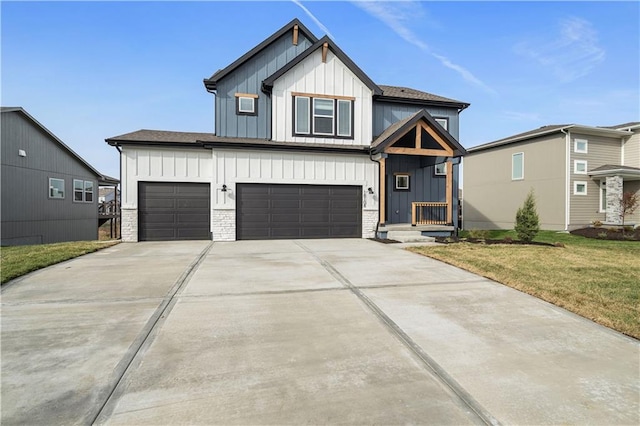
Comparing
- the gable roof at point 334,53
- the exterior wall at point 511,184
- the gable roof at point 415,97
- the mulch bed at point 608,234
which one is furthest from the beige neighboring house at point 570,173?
the gable roof at point 334,53

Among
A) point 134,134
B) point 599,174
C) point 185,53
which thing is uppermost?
point 185,53

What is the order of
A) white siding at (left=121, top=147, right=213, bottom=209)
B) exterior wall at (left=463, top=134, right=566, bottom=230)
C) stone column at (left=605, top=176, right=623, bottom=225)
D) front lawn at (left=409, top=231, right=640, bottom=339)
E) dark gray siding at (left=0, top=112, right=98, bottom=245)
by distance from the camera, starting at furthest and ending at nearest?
exterior wall at (left=463, top=134, right=566, bottom=230) → stone column at (left=605, top=176, right=623, bottom=225) → dark gray siding at (left=0, top=112, right=98, bottom=245) → white siding at (left=121, top=147, right=213, bottom=209) → front lawn at (left=409, top=231, right=640, bottom=339)

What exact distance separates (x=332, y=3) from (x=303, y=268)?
1025cm

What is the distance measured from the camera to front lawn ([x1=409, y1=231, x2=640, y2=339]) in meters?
4.14

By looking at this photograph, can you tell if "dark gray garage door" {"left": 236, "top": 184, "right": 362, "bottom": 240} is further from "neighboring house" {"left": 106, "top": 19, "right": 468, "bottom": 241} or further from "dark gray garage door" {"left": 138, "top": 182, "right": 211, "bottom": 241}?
"dark gray garage door" {"left": 138, "top": 182, "right": 211, "bottom": 241}

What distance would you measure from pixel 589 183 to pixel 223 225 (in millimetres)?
20050

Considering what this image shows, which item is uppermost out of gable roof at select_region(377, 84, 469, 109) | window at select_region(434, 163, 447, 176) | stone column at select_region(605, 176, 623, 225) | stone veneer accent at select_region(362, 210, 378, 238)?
gable roof at select_region(377, 84, 469, 109)

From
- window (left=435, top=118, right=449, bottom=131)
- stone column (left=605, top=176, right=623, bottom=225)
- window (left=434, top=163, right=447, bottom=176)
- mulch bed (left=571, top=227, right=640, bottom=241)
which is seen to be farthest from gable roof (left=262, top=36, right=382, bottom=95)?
stone column (left=605, top=176, right=623, bottom=225)

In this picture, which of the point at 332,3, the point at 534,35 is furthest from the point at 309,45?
the point at 534,35

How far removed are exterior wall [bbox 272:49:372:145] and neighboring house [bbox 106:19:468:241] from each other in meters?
0.04

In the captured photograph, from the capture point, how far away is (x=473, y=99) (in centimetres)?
1494

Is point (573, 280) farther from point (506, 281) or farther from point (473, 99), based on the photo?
point (473, 99)

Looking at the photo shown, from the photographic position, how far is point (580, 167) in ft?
55.7

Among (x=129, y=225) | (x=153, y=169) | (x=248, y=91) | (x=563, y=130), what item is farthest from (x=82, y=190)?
(x=563, y=130)
